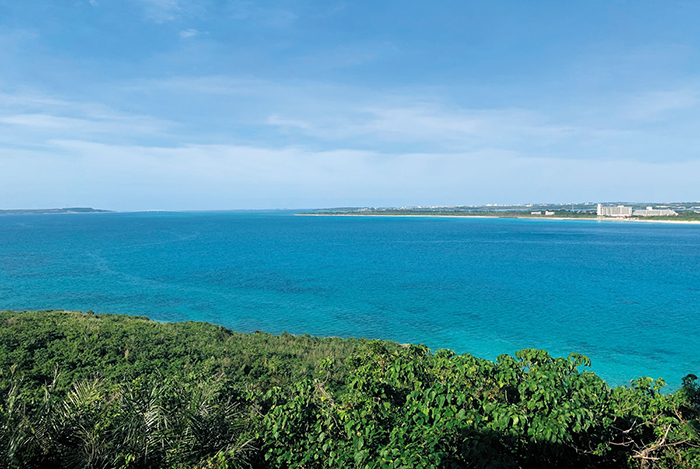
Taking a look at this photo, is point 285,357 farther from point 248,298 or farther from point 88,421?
point 248,298

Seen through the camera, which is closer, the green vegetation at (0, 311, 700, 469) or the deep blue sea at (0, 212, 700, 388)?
the green vegetation at (0, 311, 700, 469)

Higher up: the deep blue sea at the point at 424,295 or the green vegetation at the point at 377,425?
the green vegetation at the point at 377,425

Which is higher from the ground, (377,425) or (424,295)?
(377,425)

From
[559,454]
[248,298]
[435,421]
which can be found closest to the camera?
[559,454]

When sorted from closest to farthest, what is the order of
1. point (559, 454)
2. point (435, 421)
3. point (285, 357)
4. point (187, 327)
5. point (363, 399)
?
1. point (559, 454)
2. point (435, 421)
3. point (363, 399)
4. point (285, 357)
5. point (187, 327)

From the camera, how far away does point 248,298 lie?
133 feet

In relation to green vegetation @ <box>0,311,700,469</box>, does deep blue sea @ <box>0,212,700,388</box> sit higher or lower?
lower

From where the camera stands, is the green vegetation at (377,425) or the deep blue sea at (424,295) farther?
the deep blue sea at (424,295)

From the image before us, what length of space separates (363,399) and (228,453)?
8.94 feet

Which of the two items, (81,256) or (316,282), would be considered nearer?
(316,282)

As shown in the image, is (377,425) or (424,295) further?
(424,295)

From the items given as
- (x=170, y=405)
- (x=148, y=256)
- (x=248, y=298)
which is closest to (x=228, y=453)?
(x=170, y=405)

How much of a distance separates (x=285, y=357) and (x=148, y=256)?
2495 inches

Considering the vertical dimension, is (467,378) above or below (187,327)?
above
